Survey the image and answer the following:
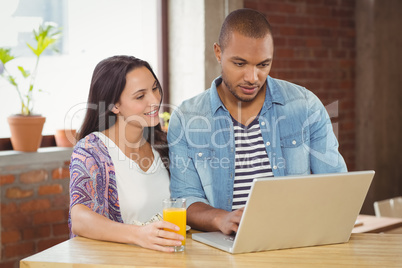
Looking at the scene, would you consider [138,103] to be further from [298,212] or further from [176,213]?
[298,212]

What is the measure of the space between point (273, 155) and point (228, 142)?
0.17 m

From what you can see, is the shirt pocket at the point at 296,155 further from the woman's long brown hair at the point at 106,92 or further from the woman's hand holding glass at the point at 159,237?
the woman's hand holding glass at the point at 159,237

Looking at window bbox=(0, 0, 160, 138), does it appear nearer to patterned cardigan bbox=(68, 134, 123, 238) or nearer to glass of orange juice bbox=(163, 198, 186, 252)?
patterned cardigan bbox=(68, 134, 123, 238)

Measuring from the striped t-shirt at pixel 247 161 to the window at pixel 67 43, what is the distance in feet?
5.11

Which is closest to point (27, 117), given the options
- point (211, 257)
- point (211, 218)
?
point (211, 218)

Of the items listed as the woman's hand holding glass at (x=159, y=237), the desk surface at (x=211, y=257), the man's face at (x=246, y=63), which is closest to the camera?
the desk surface at (x=211, y=257)

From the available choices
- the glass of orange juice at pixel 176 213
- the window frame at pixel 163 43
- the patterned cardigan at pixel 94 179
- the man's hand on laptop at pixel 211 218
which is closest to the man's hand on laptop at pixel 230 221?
the man's hand on laptop at pixel 211 218

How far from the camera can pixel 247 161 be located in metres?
2.19

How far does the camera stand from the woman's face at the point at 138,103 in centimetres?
223

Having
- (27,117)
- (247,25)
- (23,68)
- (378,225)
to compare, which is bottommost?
(378,225)

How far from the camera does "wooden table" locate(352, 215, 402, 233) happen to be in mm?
2869

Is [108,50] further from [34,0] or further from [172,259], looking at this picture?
[172,259]

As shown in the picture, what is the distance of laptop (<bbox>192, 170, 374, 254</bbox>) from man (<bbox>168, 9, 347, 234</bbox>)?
40cm

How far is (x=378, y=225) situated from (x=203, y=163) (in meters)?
1.23
